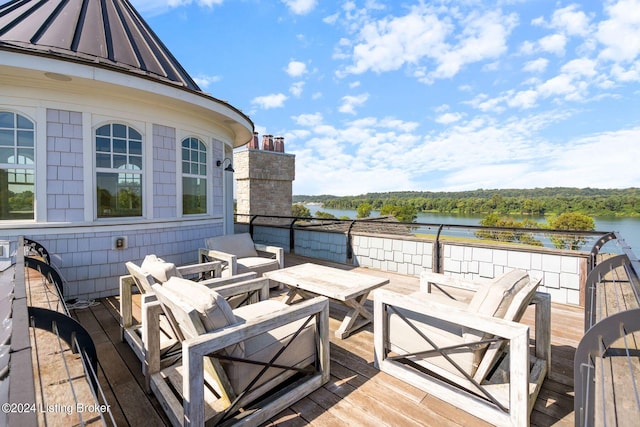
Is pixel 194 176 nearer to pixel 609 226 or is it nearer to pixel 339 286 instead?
pixel 339 286

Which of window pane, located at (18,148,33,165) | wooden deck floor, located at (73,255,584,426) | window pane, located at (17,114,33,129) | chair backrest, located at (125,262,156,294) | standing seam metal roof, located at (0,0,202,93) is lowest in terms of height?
wooden deck floor, located at (73,255,584,426)

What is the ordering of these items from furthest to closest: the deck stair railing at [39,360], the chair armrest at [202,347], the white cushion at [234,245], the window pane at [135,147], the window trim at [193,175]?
the window trim at [193,175]
the white cushion at [234,245]
the window pane at [135,147]
the chair armrest at [202,347]
the deck stair railing at [39,360]

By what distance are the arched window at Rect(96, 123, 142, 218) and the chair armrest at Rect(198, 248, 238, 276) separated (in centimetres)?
123

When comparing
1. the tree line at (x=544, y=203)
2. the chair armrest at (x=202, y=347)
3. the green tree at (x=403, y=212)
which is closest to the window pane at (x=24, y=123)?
the chair armrest at (x=202, y=347)

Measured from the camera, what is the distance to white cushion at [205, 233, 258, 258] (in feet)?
15.5

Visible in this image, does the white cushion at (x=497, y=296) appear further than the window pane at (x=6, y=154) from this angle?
No

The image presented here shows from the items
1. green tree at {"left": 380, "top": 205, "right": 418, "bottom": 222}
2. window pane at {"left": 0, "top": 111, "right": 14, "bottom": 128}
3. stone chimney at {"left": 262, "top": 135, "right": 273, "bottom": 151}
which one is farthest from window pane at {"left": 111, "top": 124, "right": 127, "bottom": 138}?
green tree at {"left": 380, "top": 205, "right": 418, "bottom": 222}

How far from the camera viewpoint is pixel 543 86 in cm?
1302

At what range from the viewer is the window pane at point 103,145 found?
13.7 ft

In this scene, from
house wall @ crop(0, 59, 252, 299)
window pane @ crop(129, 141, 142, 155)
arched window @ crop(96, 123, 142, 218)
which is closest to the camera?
house wall @ crop(0, 59, 252, 299)

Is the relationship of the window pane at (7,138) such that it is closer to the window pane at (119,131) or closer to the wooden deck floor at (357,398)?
the window pane at (119,131)

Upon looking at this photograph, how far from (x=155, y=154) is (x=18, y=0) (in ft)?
12.8

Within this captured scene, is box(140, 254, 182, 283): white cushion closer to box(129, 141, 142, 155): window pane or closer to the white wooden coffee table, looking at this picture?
the white wooden coffee table

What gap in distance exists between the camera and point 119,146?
172 inches
